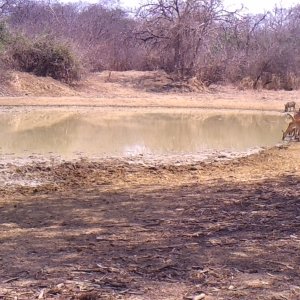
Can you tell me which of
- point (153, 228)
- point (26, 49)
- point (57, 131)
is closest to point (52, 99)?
point (26, 49)

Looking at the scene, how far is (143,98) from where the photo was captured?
31.6 m

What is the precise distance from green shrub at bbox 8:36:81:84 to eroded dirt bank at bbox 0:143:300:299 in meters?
23.2

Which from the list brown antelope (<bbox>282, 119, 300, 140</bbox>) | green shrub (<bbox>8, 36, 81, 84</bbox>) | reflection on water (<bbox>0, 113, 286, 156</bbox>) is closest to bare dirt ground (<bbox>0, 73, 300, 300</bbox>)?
reflection on water (<bbox>0, 113, 286, 156</bbox>)

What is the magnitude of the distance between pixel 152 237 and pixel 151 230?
0.40m

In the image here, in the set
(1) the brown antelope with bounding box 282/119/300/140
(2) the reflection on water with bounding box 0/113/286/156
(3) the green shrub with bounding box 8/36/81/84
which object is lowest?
(2) the reflection on water with bounding box 0/113/286/156

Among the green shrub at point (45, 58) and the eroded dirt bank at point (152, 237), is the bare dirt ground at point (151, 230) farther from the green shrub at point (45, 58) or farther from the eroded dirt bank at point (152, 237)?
the green shrub at point (45, 58)

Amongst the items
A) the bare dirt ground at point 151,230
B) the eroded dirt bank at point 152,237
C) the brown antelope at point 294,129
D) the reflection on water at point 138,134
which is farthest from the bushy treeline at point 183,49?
the eroded dirt bank at point 152,237

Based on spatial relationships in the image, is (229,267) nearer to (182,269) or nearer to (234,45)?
(182,269)

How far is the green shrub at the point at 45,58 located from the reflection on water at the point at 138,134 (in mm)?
10064

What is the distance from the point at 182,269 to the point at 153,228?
1846mm

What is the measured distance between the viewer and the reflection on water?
634 inches

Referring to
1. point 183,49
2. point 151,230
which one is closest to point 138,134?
point 151,230

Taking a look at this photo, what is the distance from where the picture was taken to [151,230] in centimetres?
693

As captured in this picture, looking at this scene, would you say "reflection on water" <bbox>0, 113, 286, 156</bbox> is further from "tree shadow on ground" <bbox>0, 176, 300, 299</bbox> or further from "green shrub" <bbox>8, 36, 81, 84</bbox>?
"green shrub" <bbox>8, 36, 81, 84</bbox>
